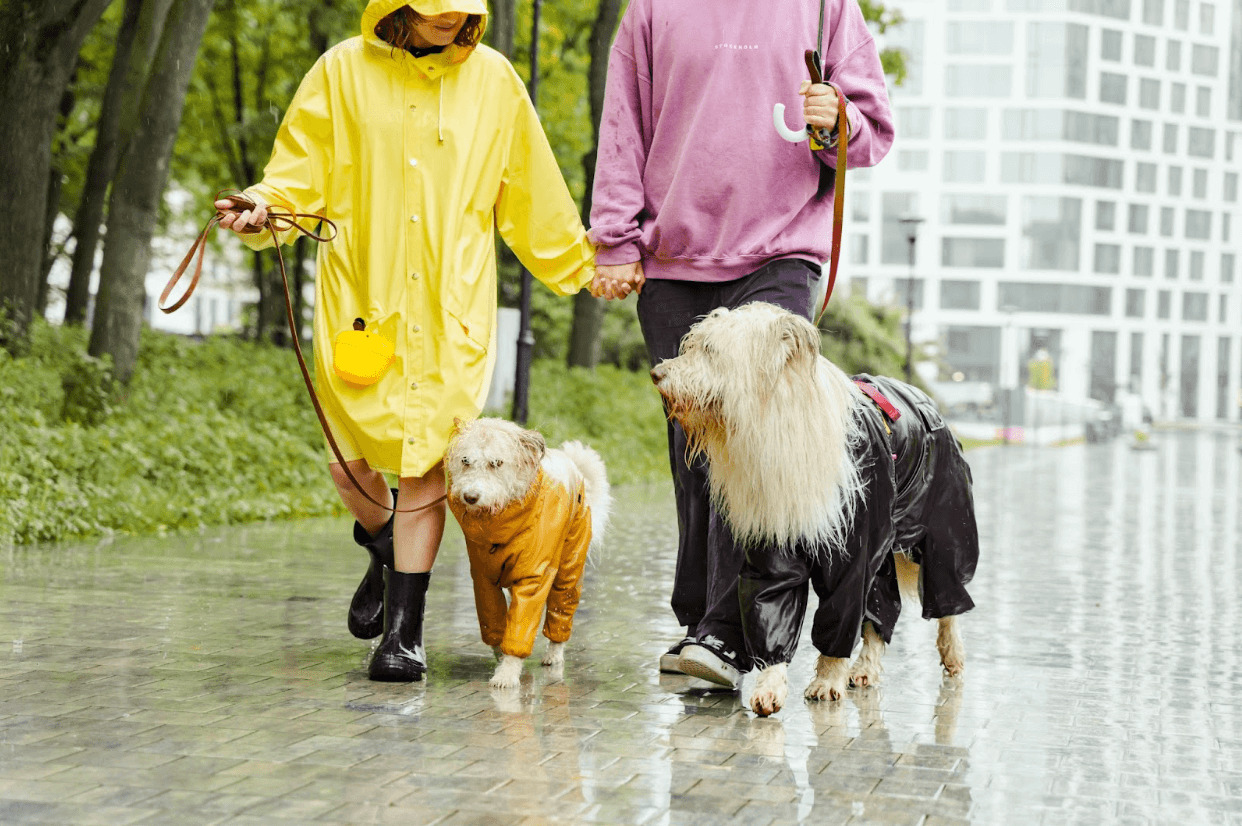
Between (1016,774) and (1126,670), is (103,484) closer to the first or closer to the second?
(1126,670)

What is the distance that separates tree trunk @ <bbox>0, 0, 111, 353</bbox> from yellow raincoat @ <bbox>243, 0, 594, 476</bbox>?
8.77 m

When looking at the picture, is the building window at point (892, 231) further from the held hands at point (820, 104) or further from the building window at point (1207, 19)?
the held hands at point (820, 104)

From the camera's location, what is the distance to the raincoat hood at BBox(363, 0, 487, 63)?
5137mm

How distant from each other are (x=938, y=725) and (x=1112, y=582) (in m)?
5.30

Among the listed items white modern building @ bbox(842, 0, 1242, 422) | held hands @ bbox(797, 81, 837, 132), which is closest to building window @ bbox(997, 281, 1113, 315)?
white modern building @ bbox(842, 0, 1242, 422)

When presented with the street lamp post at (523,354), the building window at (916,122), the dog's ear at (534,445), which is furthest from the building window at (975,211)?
the dog's ear at (534,445)

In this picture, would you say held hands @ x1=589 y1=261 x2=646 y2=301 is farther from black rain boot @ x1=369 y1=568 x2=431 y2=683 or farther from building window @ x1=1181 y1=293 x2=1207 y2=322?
building window @ x1=1181 y1=293 x2=1207 y2=322

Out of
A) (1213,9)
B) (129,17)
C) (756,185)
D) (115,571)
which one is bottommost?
(115,571)

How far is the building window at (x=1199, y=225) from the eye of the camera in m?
114

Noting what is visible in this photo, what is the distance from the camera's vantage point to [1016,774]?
418 cm

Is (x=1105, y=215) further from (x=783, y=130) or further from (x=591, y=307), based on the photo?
(x=783, y=130)

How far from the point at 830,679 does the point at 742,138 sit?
1909mm

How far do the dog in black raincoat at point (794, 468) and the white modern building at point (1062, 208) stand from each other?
326 feet

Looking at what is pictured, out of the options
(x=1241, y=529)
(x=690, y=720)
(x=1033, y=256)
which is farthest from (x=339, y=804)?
(x=1033, y=256)
